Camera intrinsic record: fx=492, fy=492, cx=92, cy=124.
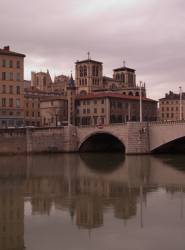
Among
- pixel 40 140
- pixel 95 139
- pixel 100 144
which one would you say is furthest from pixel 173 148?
pixel 40 140

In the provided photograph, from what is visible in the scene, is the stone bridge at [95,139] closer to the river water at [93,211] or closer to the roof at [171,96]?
the river water at [93,211]

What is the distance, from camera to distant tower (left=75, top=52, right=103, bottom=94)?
535ft

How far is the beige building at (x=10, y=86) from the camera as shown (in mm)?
89062

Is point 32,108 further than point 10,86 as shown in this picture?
Yes

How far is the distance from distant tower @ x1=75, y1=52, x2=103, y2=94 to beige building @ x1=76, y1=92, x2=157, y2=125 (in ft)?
133

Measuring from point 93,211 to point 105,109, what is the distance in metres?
88.0

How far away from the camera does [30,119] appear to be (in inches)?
5261

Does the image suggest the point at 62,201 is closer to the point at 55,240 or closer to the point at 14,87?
the point at 55,240

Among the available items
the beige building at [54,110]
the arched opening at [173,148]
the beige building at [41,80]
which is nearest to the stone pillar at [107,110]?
the beige building at [54,110]

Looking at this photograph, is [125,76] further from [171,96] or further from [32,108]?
[32,108]

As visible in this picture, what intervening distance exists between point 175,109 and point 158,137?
319 ft

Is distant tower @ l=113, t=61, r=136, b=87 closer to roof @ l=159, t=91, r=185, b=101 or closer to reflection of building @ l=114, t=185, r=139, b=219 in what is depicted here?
roof @ l=159, t=91, r=185, b=101

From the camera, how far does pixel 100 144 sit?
88562 mm

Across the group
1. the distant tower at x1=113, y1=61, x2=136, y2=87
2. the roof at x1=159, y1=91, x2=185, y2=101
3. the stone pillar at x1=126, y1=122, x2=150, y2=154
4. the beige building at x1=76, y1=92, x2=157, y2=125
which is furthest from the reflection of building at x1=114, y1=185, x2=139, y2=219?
the distant tower at x1=113, y1=61, x2=136, y2=87
